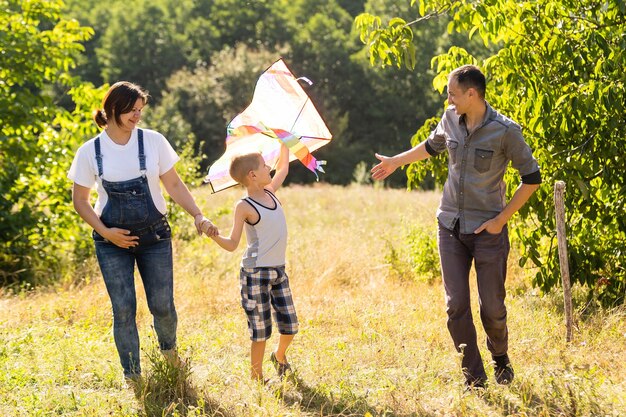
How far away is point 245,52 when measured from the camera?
149 feet

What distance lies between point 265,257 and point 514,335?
231cm

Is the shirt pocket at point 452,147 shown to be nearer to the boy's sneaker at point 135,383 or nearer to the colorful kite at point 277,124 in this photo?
the colorful kite at point 277,124

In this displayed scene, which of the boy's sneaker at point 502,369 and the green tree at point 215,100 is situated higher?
the green tree at point 215,100

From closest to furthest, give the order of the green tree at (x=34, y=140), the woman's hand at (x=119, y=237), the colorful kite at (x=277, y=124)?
1. the woman's hand at (x=119, y=237)
2. the colorful kite at (x=277, y=124)
3. the green tree at (x=34, y=140)

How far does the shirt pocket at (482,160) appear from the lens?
4.93 m

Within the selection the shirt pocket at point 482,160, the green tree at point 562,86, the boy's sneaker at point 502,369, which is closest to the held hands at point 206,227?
the shirt pocket at point 482,160

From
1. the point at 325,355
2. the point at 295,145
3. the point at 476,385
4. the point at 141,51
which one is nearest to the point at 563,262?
the point at 476,385

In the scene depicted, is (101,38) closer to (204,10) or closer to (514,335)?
(204,10)

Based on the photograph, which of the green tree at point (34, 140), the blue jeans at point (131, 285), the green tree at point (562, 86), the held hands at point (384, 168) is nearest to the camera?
the blue jeans at point (131, 285)

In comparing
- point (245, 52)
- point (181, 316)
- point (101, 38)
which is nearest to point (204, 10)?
point (101, 38)

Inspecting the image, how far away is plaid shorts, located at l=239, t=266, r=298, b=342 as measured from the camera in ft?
17.1

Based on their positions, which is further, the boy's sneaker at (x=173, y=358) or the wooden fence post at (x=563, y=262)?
the wooden fence post at (x=563, y=262)

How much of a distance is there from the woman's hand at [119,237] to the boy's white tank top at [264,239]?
679 mm

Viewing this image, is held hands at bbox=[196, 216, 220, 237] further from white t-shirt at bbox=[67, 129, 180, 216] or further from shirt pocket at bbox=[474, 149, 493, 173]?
shirt pocket at bbox=[474, 149, 493, 173]
